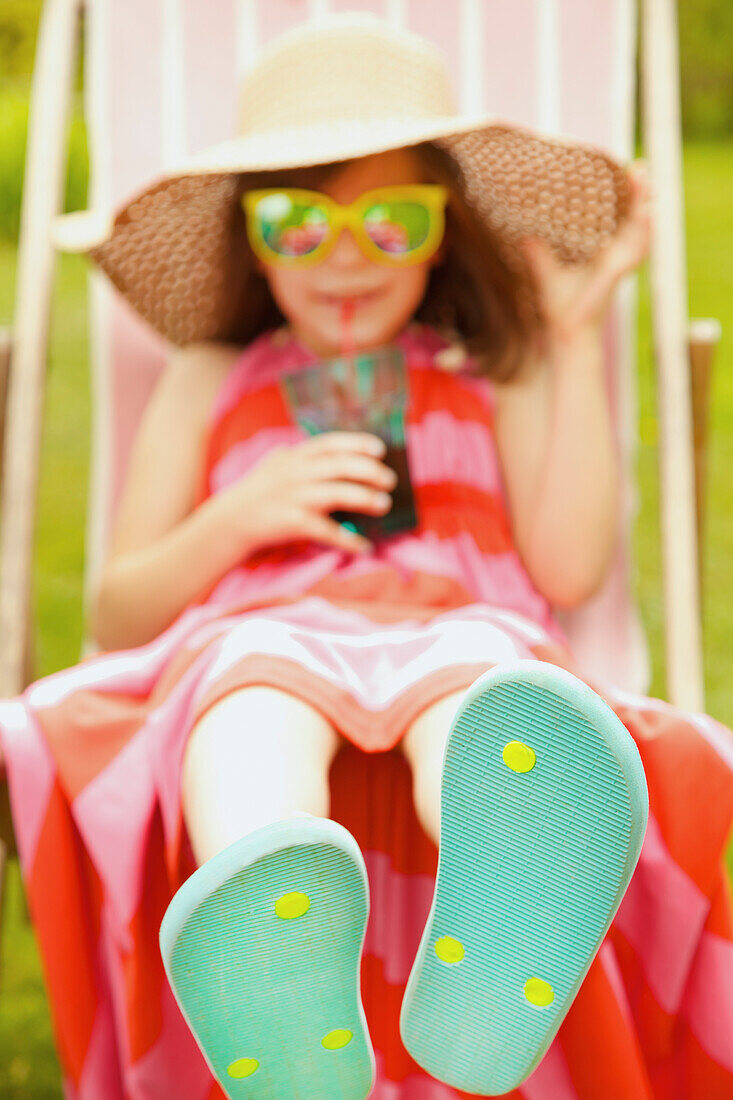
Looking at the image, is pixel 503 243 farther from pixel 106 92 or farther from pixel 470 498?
pixel 106 92

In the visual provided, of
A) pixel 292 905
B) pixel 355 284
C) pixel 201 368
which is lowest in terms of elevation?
pixel 292 905

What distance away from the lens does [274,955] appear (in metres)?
0.86

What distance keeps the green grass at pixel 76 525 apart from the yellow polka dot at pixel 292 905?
2.71 feet

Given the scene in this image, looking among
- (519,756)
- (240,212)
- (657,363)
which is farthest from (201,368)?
(519,756)

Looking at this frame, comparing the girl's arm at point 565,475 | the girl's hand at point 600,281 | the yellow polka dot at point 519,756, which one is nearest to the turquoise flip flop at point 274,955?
the yellow polka dot at point 519,756

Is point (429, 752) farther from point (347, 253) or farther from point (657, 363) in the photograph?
point (657, 363)

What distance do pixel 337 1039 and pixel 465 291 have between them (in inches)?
41.4

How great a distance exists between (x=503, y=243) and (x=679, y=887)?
91 centimetres

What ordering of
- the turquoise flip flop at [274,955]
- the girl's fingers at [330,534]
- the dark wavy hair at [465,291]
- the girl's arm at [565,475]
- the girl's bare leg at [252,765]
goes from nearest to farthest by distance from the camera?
1. the turquoise flip flop at [274,955]
2. the girl's bare leg at [252,765]
3. the girl's fingers at [330,534]
4. the girl's arm at [565,475]
5. the dark wavy hair at [465,291]

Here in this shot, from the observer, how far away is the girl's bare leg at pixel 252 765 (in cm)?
95

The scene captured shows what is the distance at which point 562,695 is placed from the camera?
0.83 metres

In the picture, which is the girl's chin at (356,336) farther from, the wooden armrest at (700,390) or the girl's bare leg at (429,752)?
the girl's bare leg at (429,752)

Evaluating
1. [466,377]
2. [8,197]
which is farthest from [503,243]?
[8,197]

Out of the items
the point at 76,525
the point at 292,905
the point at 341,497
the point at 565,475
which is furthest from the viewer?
the point at 76,525
